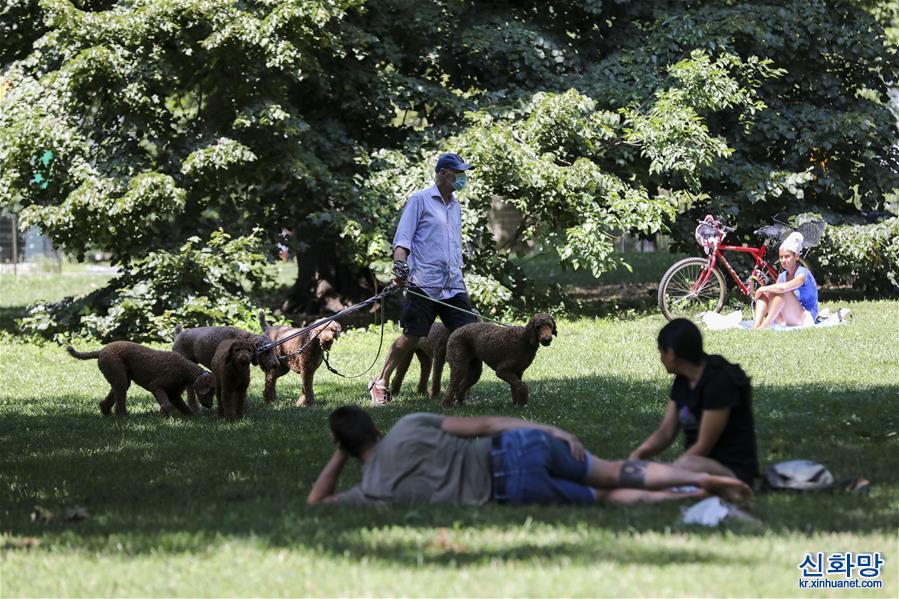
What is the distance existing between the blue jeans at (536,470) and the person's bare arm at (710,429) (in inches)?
22.9

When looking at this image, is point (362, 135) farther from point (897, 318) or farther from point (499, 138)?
point (897, 318)

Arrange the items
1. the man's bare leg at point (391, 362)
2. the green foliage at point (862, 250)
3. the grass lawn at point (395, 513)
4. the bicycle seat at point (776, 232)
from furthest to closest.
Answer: the green foliage at point (862, 250)
the bicycle seat at point (776, 232)
the man's bare leg at point (391, 362)
the grass lawn at point (395, 513)

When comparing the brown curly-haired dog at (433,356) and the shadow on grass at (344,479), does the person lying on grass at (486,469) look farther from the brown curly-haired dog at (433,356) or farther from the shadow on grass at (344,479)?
the brown curly-haired dog at (433,356)

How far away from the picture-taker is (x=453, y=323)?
1066 centimetres

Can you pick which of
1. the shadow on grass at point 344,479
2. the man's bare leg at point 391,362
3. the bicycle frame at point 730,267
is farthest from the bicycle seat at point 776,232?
the man's bare leg at point 391,362

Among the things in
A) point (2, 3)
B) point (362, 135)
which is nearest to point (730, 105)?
point (362, 135)

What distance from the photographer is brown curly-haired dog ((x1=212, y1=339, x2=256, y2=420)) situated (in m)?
9.81

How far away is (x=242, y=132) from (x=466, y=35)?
3834 mm

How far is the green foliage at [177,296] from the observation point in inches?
666

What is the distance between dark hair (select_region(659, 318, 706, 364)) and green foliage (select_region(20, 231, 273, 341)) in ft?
37.1

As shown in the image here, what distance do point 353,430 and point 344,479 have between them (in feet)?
3.66

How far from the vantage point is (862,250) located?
1875 cm

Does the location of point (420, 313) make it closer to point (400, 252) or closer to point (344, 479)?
point (400, 252)

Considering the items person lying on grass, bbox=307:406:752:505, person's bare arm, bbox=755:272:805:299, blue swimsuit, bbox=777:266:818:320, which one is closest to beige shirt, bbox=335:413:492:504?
person lying on grass, bbox=307:406:752:505
